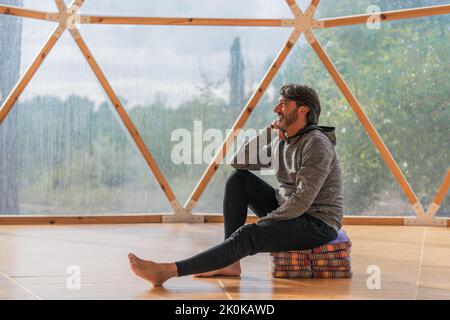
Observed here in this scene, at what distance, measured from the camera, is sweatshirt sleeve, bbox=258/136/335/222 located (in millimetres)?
3639

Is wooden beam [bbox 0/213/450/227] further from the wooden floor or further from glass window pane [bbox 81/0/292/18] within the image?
glass window pane [bbox 81/0/292/18]

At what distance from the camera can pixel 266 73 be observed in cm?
726

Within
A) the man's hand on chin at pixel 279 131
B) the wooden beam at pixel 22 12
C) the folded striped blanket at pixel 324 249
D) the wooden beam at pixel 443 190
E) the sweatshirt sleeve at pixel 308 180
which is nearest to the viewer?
the sweatshirt sleeve at pixel 308 180

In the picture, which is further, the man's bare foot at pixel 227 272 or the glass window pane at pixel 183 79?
the glass window pane at pixel 183 79

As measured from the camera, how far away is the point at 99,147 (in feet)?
23.2

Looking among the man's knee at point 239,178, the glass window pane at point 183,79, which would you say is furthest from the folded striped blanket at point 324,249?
the glass window pane at point 183,79

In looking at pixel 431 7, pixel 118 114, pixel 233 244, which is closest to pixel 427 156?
pixel 431 7

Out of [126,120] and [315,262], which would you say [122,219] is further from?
[315,262]

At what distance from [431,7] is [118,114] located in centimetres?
333

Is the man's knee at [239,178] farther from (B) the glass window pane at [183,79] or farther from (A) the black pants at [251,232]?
(B) the glass window pane at [183,79]

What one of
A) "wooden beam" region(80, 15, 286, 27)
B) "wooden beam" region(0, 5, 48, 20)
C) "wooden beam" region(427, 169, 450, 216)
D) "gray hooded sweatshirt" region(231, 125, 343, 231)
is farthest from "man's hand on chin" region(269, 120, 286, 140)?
"wooden beam" region(0, 5, 48, 20)

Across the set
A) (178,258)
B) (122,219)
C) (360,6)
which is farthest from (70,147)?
(360,6)

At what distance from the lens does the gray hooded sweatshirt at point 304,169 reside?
365 cm

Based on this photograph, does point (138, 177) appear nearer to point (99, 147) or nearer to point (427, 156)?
point (99, 147)
